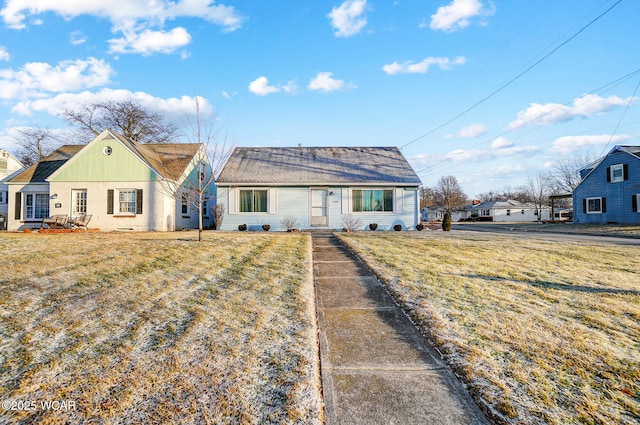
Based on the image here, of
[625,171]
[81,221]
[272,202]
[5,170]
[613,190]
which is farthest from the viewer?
[5,170]

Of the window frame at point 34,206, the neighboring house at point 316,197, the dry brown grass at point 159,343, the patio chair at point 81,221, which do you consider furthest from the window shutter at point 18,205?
the dry brown grass at point 159,343

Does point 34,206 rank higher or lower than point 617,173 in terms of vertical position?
lower

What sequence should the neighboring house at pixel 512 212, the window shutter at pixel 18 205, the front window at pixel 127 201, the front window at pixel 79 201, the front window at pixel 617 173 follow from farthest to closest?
the neighboring house at pixel 512 212
the front window at pixel 617 173
the window shutter at pixel 18 205
the front window at pixel 79 201
the front window at pixel 127 201

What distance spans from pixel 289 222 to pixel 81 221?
10464 millimetres

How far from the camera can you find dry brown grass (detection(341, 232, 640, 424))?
8.03 feet

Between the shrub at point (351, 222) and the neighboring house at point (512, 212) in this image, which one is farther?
the neighboring house at point (512, 212)

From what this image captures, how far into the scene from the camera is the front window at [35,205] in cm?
1812

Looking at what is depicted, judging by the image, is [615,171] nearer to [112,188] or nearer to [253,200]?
[253,200]

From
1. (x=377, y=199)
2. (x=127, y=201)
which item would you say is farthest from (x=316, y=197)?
(x=127, y=201)

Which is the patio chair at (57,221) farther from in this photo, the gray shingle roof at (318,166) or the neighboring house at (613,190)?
the neighboring house at (613,190)

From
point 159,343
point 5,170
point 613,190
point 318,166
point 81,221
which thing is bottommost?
point 159,343

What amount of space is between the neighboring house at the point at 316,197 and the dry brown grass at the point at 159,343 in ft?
35.3

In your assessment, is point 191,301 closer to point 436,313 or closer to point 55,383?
point 55,383

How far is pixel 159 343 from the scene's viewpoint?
3326 millimetres
